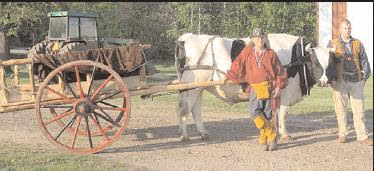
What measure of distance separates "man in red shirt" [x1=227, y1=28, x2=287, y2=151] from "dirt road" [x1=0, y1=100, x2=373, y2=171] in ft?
1.48

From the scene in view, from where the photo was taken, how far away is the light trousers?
9.57 meters

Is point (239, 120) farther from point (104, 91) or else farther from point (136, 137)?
point (104, 91)

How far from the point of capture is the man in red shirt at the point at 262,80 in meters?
8.78

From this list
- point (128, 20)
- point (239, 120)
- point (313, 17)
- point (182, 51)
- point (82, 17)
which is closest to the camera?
point (182, 51)

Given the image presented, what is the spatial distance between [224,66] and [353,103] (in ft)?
7.60

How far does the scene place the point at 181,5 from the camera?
2909 centimetres

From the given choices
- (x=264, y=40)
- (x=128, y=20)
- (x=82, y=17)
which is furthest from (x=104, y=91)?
(x=128, y=20)

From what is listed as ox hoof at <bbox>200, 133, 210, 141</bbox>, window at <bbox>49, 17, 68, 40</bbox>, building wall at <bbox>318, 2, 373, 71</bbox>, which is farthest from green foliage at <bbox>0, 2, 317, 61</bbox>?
ox hoof at <bbox>200, 133, 210, 141</bbox>

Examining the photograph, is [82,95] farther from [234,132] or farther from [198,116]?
[234,132]

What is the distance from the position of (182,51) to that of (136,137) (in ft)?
5.88

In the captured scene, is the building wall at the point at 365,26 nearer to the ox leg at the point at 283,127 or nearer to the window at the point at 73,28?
the window at the point at 73,28

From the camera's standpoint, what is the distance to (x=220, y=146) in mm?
9414

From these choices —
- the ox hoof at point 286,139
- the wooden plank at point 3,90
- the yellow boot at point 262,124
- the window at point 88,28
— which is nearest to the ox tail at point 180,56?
the yellow boot at point 262,124

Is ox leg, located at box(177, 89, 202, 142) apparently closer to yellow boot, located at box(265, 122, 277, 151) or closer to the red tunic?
the red tunic
